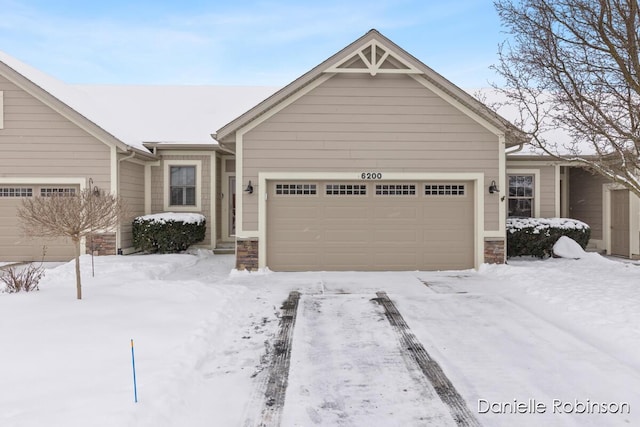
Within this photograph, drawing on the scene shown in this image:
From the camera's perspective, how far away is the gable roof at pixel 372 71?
11.1 m

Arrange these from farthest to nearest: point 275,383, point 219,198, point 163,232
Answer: point 219,198 → point 163,232 → point 275,383

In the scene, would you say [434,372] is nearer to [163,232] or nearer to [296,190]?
[296,190]

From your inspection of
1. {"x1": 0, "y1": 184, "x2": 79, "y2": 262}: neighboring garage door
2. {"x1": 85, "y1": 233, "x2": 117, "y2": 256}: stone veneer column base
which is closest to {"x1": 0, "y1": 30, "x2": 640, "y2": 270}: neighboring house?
{"x1": 85, "y1": 233, "x2": 117, "y2": 256}: stone veneer column base

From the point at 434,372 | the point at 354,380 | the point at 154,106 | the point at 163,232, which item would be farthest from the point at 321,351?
the point at 154,106

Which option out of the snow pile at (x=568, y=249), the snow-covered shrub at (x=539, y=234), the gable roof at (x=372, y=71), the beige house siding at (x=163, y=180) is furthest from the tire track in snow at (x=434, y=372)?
the beige house siding at (x=163, y=180)

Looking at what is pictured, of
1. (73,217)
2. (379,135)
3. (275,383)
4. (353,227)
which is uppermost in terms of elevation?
(379,135)

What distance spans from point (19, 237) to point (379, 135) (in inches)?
426

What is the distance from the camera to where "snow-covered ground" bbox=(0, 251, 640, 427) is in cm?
395

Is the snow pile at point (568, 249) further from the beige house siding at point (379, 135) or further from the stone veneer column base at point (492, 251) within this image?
the beige house siding at point (379, 135)

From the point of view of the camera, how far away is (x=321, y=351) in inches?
224

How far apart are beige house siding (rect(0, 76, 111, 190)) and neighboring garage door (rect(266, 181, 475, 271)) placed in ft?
19.0

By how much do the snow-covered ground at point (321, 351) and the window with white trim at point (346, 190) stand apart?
289cm

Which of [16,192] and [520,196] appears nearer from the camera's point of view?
[16,192]

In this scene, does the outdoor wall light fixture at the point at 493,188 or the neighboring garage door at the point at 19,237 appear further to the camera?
the neighboring garage door at the point at 19,237
